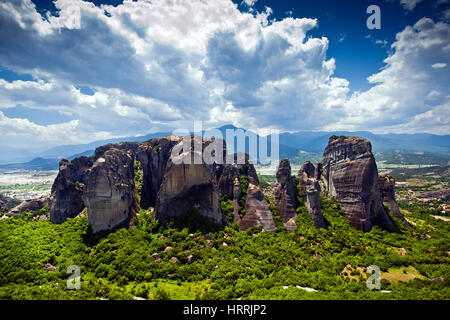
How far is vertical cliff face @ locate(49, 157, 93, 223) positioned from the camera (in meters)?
39.7

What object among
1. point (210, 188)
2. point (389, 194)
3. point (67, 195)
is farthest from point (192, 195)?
point (389, 194)

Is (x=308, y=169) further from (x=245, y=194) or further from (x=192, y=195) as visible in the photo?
(x=192, y=195)

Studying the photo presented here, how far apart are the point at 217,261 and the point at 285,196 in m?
17.8

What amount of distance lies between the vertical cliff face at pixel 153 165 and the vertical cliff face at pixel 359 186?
117 ft

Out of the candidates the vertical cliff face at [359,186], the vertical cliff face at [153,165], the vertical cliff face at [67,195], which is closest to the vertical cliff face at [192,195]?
the vertical cliff face at [153,165]

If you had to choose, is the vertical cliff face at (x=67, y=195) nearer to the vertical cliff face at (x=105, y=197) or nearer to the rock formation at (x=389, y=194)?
the vertical cliff face at (x=105, y=197)

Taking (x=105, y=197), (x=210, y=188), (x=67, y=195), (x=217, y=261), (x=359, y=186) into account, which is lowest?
(x=217, y=261)

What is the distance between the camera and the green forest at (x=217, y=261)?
19.0 metres

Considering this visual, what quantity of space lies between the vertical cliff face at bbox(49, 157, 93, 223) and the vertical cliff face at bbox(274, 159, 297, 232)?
42.4 meters

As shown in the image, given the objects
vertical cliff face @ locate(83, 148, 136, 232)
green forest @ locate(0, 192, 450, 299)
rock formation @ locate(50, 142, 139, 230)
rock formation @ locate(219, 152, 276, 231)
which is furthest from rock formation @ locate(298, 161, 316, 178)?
rock formation @ locate(50, 142, 139, 230)

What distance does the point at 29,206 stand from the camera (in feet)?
171
